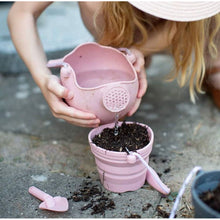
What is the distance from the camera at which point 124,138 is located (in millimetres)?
1218

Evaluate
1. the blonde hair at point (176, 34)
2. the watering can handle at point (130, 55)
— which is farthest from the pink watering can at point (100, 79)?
the blonde hair at point (176, 34)

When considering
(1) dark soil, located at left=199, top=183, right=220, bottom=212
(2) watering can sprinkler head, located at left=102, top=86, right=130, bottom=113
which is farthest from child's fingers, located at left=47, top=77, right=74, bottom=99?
(1) dark soil, located at left=199, top=183, right=220, bottom=212

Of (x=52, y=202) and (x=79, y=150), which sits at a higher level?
(x=52, y=202)

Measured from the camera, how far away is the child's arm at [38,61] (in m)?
1.23

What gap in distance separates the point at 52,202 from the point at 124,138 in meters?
0.32

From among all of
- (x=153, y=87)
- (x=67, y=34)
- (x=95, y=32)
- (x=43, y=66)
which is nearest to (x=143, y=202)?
(x=43, y=66)

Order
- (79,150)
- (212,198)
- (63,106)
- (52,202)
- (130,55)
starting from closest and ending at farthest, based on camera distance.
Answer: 1. (212,198)
2. (52,202)
3. (63,106)
4. (130,55)
5. (79,150)

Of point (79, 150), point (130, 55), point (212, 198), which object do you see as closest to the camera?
point (212, 198)

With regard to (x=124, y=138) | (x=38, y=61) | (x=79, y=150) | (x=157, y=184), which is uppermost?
(x=38, y=61)

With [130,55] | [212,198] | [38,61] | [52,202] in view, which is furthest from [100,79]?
[212,198]

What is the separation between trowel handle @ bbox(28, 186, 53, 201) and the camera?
117 centimetres

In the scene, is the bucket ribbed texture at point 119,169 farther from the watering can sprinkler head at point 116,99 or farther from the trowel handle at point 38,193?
the trowel handle at point 38,193

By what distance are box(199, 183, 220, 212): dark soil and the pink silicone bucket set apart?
260 millimetres

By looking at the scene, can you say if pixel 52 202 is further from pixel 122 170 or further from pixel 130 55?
pixel 130 55
